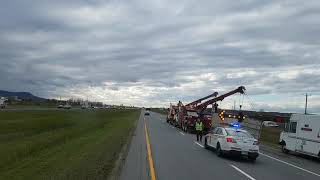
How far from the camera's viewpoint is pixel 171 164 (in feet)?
61.5

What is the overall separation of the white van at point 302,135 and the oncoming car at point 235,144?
13.9 ft

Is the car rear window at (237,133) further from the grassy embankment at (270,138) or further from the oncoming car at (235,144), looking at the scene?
the grassy embankment at (270,138)

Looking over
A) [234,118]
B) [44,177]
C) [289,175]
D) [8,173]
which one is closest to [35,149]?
[8,173]

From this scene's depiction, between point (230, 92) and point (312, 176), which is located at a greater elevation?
point (230, 92)

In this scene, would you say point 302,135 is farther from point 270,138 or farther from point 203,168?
point 270,138

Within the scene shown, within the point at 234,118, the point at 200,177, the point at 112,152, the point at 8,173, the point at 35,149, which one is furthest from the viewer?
the point at 234,118

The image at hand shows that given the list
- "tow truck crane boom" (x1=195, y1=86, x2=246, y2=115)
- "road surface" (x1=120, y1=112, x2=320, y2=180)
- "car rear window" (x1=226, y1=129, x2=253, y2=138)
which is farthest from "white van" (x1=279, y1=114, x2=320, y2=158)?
"tow truck crane boom" (x1=195, y1=86, x2=246, y2=115)

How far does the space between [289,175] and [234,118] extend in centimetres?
2343

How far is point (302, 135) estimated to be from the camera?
26.7 m

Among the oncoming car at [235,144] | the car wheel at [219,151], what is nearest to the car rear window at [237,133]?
the oncoming car at [235,144]

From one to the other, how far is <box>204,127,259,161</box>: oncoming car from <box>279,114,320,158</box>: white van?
167 inches

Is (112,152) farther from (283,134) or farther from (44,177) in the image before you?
(283,134)

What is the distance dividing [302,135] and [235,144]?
6580mm

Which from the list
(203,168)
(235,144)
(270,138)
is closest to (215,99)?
(270,138)
